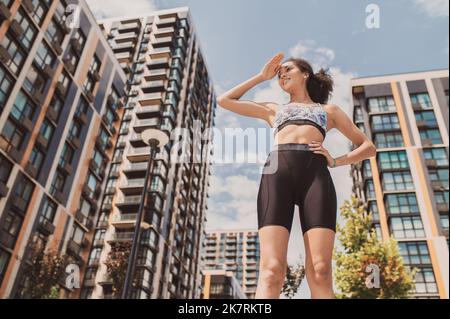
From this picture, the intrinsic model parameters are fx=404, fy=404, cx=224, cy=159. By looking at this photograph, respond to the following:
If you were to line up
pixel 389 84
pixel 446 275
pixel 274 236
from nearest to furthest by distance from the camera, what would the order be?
pixel 274 236 → pixel 446 275 → pixel 389 84

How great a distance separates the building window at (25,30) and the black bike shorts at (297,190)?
101 ft

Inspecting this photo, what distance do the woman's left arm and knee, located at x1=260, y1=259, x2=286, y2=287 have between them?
2.58ft

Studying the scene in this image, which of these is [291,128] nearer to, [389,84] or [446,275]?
[446,275]

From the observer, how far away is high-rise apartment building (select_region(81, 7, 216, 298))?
164 feet

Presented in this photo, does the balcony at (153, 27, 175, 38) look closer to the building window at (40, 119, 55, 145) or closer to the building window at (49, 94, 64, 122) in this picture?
the building window at (49, 94, 64, 122)

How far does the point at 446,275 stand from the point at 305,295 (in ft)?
136

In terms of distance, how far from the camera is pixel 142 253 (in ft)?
163

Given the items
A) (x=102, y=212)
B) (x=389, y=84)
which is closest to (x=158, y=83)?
(x=102, y=212)

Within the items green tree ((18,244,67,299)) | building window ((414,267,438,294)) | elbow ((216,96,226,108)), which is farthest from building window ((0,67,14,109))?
building window ((414,267,438,294))

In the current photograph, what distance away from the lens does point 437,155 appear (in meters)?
43.2

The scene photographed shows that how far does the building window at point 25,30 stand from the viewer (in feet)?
93.1

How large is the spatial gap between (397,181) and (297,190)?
147ft

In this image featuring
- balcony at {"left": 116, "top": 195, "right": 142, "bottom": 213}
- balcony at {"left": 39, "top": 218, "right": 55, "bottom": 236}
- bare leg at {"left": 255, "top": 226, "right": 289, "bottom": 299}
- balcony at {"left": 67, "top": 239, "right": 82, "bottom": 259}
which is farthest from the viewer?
balcony at {"left": 116, "top": 195, "right": 142, "bottom": 213}

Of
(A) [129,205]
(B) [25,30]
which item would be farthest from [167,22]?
(B) [25,30]
